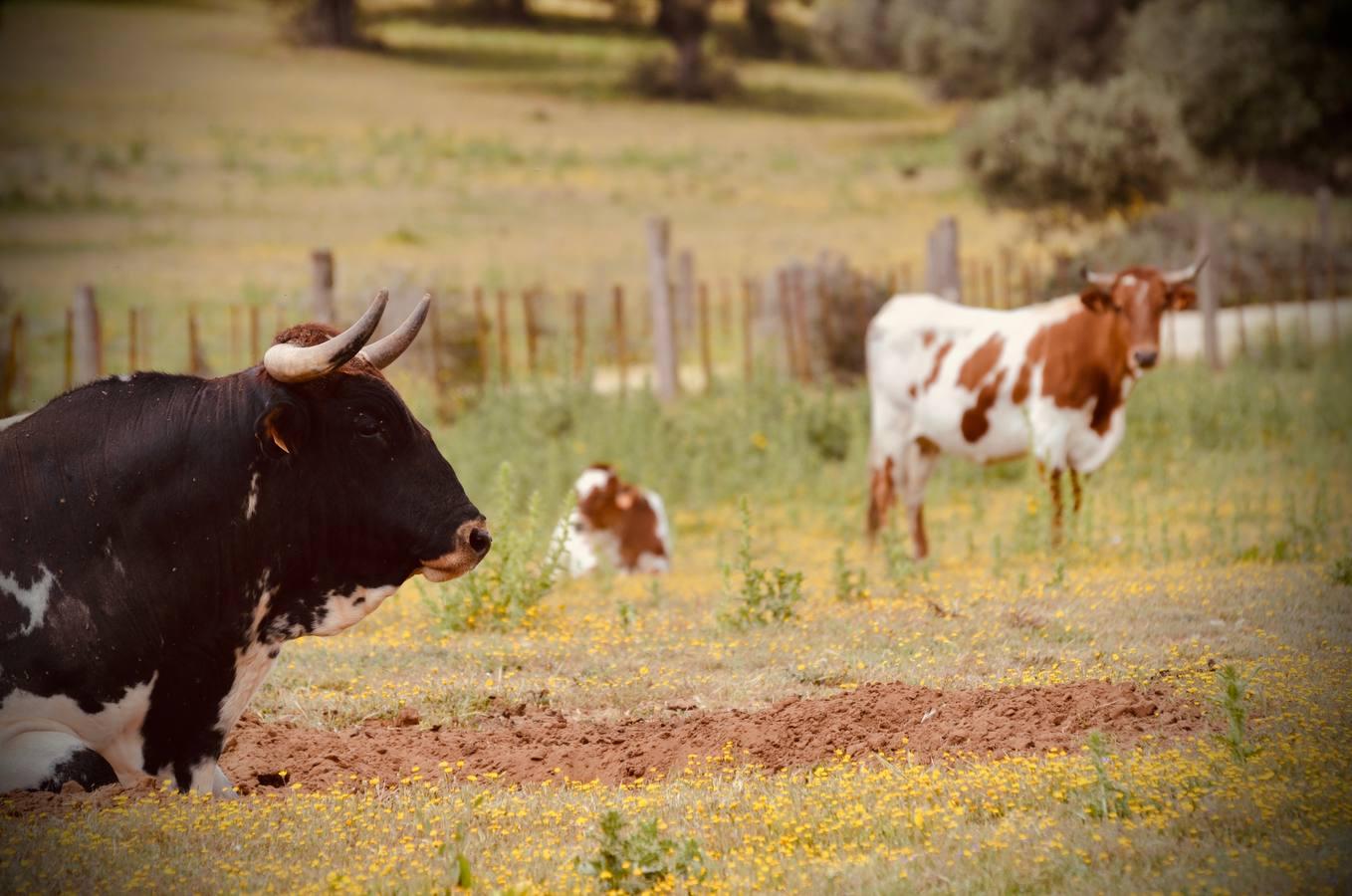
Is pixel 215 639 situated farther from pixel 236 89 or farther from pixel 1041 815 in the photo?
pixel 236 89

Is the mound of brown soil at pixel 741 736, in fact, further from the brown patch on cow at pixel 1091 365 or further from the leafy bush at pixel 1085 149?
the leafy bush at pixel 1085 149

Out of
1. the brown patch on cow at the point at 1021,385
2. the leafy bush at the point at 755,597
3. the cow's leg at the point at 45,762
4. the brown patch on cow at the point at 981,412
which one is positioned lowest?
the leafy bush at the point at 755,597

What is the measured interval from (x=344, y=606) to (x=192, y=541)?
1.72 ft

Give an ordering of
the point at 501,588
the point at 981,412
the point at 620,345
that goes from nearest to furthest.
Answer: the point at 501,588 → the point at 981,412 → the point at 620,345

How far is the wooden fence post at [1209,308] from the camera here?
63.0 feet

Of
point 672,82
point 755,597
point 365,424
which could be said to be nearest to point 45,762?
point 365,424

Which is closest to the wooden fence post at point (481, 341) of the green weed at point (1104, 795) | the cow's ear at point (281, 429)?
the cow's ear at point (281, 429)

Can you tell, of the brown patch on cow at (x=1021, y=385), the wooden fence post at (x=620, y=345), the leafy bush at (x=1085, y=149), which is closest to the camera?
the brown patch on cow at (x=1021, y=385)

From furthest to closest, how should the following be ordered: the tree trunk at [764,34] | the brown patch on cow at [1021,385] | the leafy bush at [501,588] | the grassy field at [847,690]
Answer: the tree trunk at [764,34] → the brown patch on cow at [1021,385] → the leafy bush at [501,588] → the grassy field at [847,690]

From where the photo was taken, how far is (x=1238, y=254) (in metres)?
24.4

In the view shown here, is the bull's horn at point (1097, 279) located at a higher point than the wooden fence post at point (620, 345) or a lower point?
higher

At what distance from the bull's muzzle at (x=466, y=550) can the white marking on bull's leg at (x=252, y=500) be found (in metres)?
0.56

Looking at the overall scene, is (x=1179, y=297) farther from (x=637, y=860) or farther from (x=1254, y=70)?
(x=1254, y=70)

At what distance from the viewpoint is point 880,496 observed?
38.7ft
